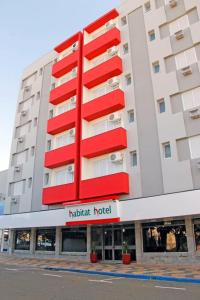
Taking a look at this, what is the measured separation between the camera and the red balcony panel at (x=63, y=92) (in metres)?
25.8

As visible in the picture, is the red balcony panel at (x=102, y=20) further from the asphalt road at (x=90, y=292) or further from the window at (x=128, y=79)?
the asphalt road at (x=90, y=292)

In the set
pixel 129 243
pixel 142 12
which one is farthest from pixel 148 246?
pixel 142 12

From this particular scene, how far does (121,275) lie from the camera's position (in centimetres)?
1370

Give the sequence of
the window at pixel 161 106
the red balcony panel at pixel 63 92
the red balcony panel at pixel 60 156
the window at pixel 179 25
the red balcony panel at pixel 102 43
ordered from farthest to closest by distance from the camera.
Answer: the red balcony panel at pixel 63 92 → the red balcony panel at pixel 102 43 → the red balcony panel at pixel 60 156 → the window at pixel 179 25 → the window at pixel 161 106

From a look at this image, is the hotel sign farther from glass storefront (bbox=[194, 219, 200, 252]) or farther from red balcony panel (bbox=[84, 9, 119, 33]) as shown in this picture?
red balcony panel (bbox=[84, 9, 119, 33])

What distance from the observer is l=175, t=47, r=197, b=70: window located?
19.3 meters

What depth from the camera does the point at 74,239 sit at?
2270 cm

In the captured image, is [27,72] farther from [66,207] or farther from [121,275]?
[121,275]

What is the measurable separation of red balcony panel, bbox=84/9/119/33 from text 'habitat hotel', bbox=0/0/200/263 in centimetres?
10

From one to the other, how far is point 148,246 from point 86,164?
811 cm

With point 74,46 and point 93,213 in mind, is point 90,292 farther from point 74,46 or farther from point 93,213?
point 74,46

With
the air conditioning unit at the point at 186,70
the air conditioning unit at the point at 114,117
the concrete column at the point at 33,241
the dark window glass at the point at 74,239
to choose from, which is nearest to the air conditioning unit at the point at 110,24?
the air conditioning unit at the point at 114,117

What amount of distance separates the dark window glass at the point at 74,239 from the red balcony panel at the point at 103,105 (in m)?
9.45

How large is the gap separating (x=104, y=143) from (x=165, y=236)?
26.2ft
